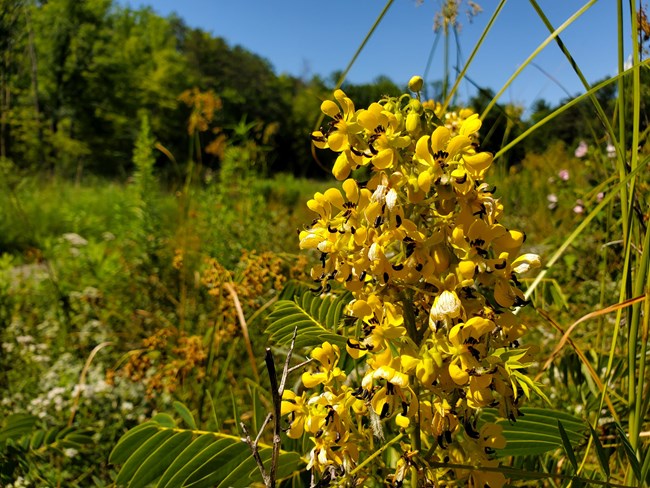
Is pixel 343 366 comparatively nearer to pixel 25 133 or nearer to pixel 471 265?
pixel 471 265

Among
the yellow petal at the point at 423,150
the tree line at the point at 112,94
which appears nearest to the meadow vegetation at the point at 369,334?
the yellow petal at the point at 423,150

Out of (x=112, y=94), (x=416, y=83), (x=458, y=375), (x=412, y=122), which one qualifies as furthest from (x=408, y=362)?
(x=112, y=94)

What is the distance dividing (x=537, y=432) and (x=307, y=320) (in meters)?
0.43

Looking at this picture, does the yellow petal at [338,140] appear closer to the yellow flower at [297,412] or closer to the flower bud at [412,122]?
the flower bud at [412,122]

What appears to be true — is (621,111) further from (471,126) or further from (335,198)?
(335,198)

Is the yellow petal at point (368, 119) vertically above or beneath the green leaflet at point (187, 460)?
above

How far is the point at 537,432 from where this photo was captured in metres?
0.81

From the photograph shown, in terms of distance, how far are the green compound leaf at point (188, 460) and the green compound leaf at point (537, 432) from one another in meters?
0.35

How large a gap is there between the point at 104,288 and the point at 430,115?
2.73m

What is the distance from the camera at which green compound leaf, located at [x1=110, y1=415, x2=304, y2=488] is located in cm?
78

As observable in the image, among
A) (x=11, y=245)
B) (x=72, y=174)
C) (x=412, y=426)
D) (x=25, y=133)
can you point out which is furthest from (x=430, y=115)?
(x=25, y=133)

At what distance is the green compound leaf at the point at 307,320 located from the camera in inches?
33.5

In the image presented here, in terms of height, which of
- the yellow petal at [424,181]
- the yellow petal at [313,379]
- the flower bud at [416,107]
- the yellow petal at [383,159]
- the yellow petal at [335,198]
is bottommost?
the yellow petal at [313,379]

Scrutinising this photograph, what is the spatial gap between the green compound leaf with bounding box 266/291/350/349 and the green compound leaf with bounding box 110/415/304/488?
0.61 feet
